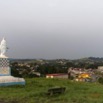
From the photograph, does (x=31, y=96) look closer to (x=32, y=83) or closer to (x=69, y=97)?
(x=69, y=97)

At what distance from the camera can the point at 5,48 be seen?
53.2 feet

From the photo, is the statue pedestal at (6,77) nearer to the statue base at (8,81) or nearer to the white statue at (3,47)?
the statue base at (8,81)

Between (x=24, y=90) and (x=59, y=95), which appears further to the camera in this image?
(x=24, y=90)

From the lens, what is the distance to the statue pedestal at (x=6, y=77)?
1500cm

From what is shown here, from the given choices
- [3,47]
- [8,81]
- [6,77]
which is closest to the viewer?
[8,81]

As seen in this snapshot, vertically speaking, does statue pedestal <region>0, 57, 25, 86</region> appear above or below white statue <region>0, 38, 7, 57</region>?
below

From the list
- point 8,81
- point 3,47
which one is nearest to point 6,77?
point 8,81

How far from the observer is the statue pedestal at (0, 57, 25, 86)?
49.2 ft

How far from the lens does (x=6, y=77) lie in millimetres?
15266

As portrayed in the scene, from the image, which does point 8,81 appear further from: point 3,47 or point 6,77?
point 3,47

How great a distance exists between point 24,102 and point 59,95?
1.82 meters

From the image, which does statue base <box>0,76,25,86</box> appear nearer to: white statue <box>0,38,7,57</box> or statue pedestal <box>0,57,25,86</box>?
statue pedestal <box>0,57,25,86</box>

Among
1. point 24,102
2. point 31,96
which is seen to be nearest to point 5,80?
point 31,96

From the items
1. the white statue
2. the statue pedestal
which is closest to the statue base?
the statue pedestal
